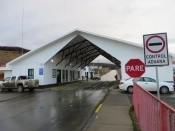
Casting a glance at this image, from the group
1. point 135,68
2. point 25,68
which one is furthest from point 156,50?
point 25,68

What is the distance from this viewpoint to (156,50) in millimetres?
5418

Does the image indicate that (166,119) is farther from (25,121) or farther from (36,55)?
(36,55)

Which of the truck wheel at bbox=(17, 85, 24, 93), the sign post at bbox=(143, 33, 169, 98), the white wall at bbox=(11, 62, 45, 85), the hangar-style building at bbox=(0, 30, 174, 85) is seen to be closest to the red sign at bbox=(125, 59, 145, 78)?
the sign post at bbox=(143, 33, 169, 98)

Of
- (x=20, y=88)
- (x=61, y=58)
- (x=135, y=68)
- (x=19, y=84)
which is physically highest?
(x=61, y=58)

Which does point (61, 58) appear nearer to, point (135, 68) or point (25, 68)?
point (25, 68)

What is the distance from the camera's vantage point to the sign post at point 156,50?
5.30 metres

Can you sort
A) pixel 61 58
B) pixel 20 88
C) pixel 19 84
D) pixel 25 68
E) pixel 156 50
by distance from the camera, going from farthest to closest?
1. pixel 61 58
2. pixel 25 68
3. pixel 19 84
4. pixel 20 88
5. pixel 156 50

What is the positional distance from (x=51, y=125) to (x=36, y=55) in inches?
950

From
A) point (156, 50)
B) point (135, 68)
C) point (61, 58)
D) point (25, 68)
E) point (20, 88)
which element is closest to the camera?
point (156, 50)

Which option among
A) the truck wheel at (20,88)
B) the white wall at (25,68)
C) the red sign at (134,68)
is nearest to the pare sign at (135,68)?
the red sign at (134,68)

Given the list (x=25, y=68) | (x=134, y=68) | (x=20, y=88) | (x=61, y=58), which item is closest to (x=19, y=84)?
(x=20, y=88)

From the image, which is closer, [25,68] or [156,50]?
[156,50]

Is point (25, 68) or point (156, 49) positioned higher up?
point (25, 68)

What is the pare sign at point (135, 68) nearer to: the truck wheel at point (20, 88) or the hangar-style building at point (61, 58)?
the hangar-style building at point (61, 58)
